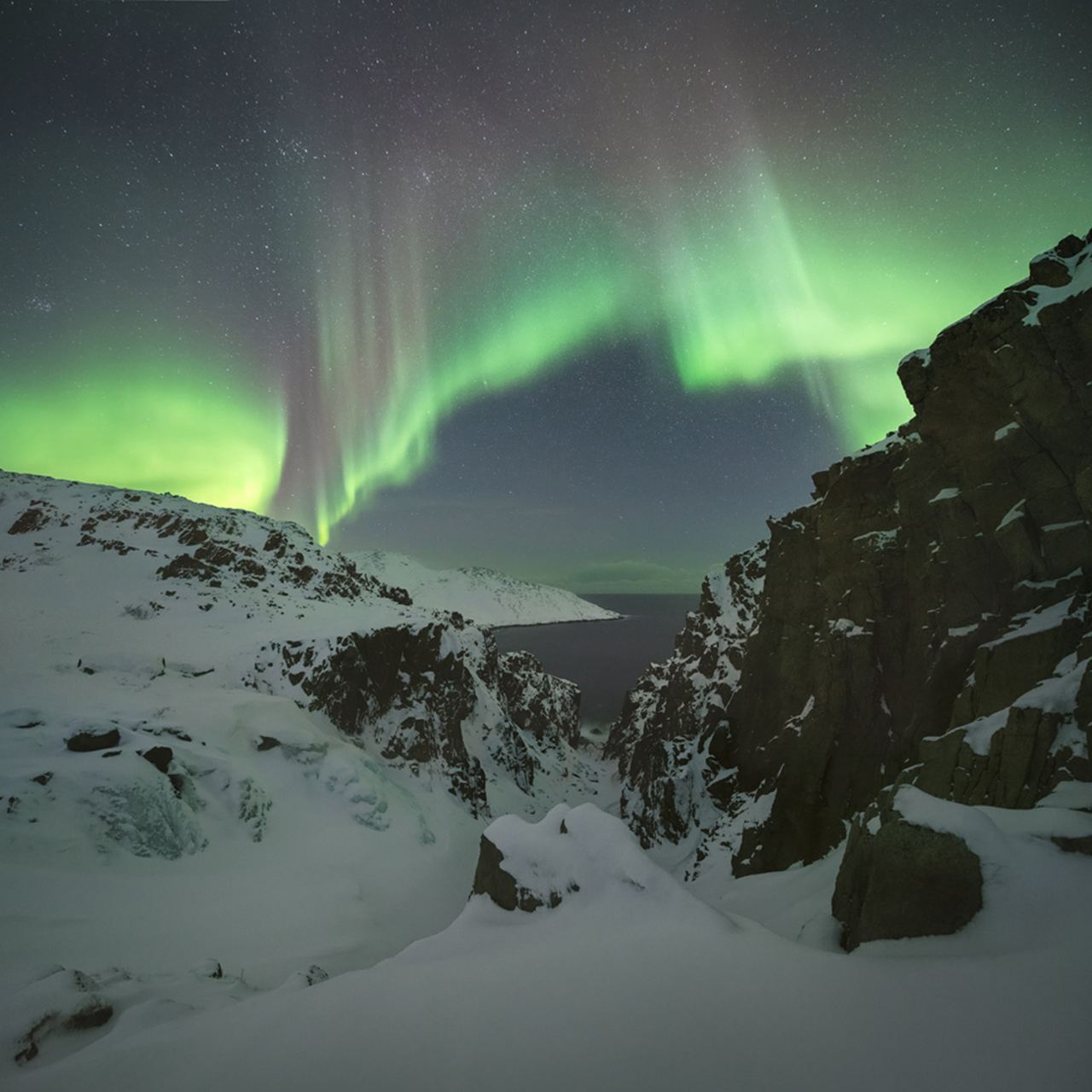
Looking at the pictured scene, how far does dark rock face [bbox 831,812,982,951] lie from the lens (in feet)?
24.7

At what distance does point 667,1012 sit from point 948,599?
2519 centimetres

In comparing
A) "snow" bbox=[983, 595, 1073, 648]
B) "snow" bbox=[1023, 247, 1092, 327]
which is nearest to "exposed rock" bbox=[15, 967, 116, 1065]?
"snow" bbox=[983, 595, 1073, 648]

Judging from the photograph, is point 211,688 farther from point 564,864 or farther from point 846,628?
point 846,628

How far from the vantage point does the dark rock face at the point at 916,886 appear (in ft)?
24.7

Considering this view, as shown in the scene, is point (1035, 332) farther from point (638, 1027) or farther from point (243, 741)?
point (243, 741)

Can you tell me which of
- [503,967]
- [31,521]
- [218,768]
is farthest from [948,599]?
[31,521]

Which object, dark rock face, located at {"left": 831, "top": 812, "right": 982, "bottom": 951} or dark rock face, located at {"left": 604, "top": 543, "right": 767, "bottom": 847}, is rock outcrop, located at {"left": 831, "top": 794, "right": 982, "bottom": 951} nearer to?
dark rock face, located at {"left": 831, "top": 812, "right": 982, "bottom": 951}

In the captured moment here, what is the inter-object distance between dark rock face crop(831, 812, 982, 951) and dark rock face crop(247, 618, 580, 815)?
4232 centimetres

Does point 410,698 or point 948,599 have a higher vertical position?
point 948,599

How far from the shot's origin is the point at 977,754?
15.8 metres

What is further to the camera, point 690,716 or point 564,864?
point 690,716

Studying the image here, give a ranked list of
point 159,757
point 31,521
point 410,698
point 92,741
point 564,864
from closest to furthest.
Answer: point 564,864 < point 92,741 < point 159,757 < point 410,698 < point 31,521

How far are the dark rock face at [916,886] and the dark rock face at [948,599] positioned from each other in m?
7.87

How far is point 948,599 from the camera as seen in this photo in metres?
23.6
